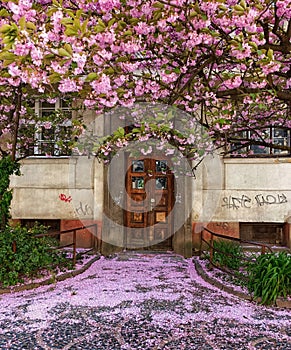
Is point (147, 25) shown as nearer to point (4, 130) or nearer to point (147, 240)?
point (4, 130)

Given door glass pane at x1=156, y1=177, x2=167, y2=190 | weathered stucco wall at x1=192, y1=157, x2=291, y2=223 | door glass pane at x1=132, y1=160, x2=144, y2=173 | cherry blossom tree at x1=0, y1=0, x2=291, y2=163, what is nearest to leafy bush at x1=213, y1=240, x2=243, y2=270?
weathered stucco wall at x1=192, y1=157, x2=291, y2=223

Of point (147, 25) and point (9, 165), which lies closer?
point (147, 25)

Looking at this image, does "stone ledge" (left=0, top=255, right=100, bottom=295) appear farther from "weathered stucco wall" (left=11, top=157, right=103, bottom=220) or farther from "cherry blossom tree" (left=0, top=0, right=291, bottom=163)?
"cherry blossom tree" (left=0, top=0, right=291, bottom=163)

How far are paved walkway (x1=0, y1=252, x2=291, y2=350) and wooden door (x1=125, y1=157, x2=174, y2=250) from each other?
3678 mm

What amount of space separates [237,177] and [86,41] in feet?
25.7

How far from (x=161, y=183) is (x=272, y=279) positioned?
19.5ft

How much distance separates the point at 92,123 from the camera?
1114cm

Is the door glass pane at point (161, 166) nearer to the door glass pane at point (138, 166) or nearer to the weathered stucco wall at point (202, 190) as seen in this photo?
the door glass pane at point (138, 166)

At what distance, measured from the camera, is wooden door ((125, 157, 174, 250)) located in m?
11.3

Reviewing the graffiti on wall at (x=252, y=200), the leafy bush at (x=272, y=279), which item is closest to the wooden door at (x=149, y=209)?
the graffiti on wall at (x=252, y=200)

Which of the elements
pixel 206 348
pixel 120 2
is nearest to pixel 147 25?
pixel 120 2

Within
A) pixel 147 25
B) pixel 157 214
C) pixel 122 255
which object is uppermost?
pixel 147 25

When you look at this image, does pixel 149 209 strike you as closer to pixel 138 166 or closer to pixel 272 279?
pixel 138 166

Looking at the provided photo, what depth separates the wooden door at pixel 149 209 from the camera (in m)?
11.3
